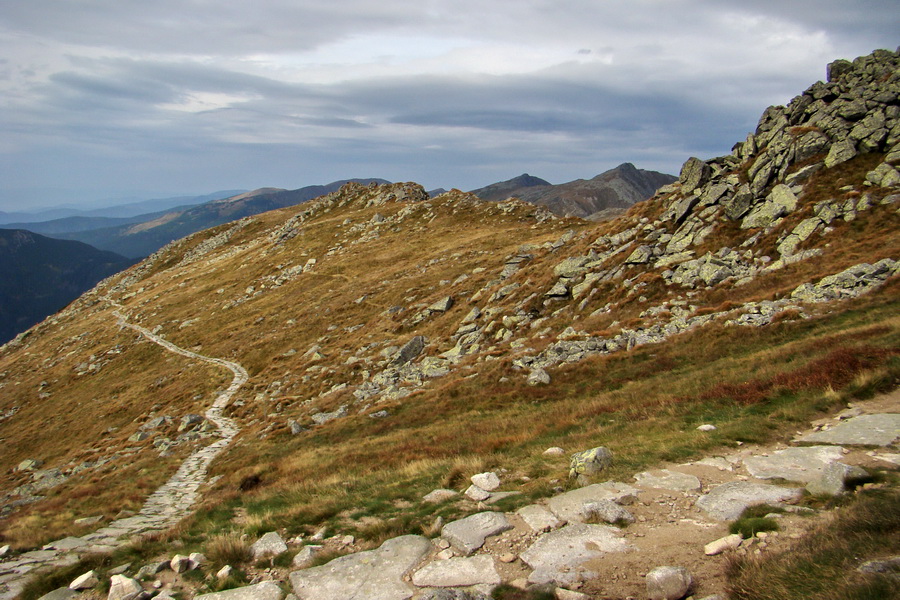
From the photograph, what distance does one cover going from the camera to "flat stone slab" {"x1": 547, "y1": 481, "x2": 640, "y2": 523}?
9.95 metres

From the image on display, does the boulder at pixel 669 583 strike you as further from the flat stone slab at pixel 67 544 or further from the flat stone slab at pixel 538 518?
the flat stone slab at pixel 67 544

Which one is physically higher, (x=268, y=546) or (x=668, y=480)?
(x=668, y=480)

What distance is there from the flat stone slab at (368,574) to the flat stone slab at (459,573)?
1.17 ft

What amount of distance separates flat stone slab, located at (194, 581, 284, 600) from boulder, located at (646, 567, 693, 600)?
22.1 feet

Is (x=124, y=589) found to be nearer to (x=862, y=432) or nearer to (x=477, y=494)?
(x=477, y=494)

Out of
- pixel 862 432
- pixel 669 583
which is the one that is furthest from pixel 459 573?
pixel 862 432

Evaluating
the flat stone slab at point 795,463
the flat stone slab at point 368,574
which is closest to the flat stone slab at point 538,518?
the flat stone slab at point 368,574

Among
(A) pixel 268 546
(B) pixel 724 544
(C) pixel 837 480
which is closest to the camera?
(B) pixel 724 544

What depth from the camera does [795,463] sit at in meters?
10.7

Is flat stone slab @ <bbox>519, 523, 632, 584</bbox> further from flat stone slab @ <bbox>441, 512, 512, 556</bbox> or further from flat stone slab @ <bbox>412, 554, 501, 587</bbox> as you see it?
flat stone slab @ <bbox>441, 512, 512, 556</bbox>

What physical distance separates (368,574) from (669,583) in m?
5.56

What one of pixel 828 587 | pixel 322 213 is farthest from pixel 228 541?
pixel 322 213

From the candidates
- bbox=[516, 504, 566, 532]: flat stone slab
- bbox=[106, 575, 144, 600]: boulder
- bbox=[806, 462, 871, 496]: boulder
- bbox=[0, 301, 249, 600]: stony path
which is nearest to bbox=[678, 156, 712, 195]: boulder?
bbox=[806, 462, 871, 496]: boulder

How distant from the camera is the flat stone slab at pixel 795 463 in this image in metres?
10.1
